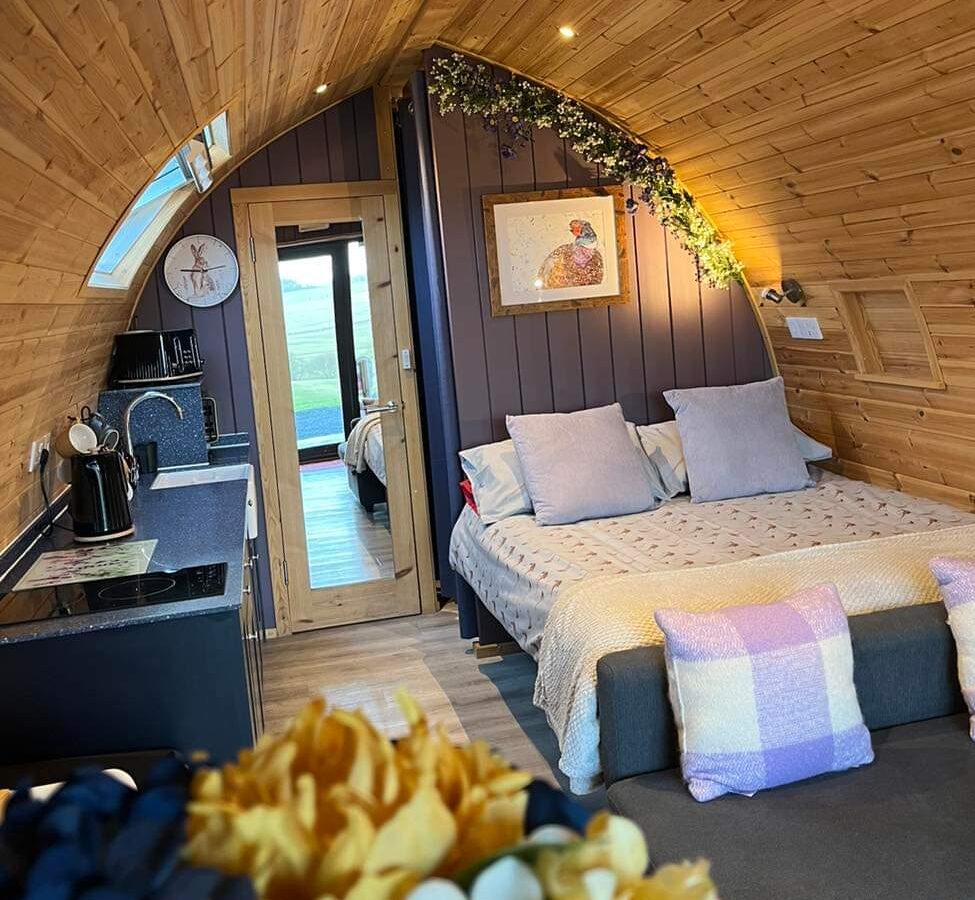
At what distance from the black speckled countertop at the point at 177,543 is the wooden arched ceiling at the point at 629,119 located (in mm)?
375

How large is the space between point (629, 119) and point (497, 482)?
5.19 feet

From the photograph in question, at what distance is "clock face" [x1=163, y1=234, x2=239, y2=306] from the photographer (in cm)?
508

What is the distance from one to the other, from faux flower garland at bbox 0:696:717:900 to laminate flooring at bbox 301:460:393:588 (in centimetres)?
491

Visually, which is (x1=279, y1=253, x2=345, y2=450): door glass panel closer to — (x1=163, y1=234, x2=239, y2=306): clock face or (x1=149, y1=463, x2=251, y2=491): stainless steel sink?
(x1=163, y1=234, x2=239, y2=306): clock face

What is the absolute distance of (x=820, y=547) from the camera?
11.2 ft

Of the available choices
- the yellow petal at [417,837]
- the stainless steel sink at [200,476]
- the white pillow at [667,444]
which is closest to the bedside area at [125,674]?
the stainless steel sink at [200,476]

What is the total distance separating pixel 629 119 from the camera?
14.9 ft

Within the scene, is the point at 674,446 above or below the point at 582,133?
below

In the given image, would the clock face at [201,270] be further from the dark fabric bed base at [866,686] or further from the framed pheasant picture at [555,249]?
the dark fabric bed base at [866,686]

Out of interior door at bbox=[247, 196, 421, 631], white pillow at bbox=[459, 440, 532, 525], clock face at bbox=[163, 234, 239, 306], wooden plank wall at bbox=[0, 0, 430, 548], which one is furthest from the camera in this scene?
interior door at bbox=[247, 196, 421, 631]

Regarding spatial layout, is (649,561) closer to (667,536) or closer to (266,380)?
(667,536)

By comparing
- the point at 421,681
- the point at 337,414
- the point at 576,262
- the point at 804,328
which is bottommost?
the point at 421,681

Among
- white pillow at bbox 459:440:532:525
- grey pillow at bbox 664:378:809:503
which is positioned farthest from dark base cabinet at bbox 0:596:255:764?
grey pillow at bbox 664:378:809:503

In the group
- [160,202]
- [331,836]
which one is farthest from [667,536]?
[331,836]
